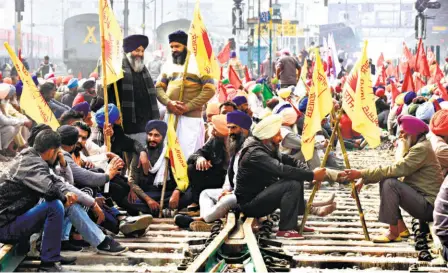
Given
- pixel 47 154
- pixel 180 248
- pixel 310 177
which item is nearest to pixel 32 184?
pixel 47 154

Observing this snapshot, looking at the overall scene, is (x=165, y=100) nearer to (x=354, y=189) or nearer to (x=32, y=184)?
(x=354, y=189)

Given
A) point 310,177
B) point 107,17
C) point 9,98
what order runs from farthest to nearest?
point 9,98, point 107,17, point 310,177

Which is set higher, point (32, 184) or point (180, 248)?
point (32, 184)

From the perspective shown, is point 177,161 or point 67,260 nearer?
point 67,260

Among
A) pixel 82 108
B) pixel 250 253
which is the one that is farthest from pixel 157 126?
pixel 250 253

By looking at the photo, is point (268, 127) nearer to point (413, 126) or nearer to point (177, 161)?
point (413, 126)

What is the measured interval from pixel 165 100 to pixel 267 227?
2.49 m

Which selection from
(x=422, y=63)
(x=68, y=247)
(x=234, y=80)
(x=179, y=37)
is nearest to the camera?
(x=68, y=247)

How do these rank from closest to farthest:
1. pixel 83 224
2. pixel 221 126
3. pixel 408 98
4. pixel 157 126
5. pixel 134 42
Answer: pixel 83 224 < pixel 221 126 < pixel 157 126 < pixel 134 42 < pixel 408 98

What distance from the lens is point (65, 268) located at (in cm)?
802

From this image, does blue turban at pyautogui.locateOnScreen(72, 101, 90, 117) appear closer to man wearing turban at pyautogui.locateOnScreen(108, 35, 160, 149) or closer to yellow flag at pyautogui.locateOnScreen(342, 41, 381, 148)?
man wearing turban at pyautogui.locateOnScreen(108, 35, 160, 149)

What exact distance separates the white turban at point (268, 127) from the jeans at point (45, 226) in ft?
7.62

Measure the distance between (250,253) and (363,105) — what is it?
216cm

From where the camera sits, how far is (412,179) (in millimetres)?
9367
